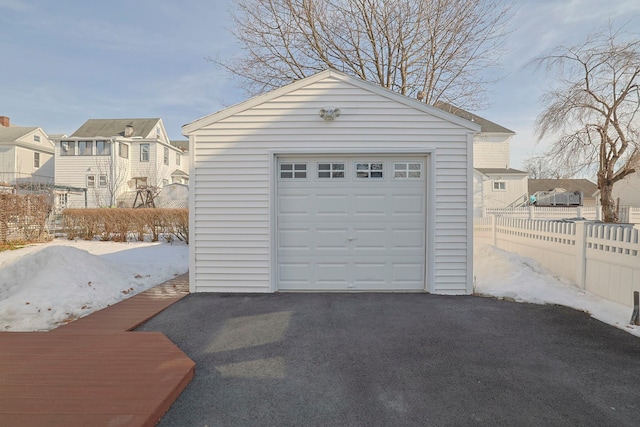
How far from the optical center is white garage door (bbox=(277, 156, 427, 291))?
5.23 meters

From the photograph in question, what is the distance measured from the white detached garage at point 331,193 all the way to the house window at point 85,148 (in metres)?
23.7

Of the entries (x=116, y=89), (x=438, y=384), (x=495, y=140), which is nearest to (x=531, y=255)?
(x=438, y=384)

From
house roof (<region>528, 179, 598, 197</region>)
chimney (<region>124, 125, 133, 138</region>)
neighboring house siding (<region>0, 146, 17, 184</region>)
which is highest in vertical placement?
chimney (<region>124, 125, 133, 138</region>)

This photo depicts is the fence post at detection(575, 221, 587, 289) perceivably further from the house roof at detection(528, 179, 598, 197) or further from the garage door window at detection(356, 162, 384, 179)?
the house roof at detection(528, 179, 598, 197)

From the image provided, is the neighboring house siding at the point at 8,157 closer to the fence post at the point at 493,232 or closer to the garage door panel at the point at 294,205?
the garage door panel at the point at 294,205

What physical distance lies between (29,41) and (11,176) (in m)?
21.4

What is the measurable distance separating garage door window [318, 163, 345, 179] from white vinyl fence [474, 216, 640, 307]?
154 inches

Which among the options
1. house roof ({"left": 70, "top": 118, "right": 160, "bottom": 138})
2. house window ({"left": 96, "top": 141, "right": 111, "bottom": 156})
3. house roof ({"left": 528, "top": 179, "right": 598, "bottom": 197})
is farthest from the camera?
house roof ({"left": 528, "top": 179, "right": 598, "bottom": 197})

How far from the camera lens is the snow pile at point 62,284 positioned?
3.88 metres

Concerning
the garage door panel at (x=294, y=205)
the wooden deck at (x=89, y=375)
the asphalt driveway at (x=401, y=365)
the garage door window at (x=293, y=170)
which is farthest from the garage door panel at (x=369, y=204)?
the wooden deck at (x=89, y=375)

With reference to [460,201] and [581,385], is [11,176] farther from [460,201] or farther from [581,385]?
[581,385]

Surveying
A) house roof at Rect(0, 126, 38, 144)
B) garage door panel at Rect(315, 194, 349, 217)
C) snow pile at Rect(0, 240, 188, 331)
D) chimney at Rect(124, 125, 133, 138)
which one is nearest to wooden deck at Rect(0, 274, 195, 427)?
snow pile at Rect(0, 240, 188, 331)

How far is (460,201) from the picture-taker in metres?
5.09

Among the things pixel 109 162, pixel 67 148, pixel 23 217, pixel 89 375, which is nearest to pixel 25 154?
pixel 67 148
